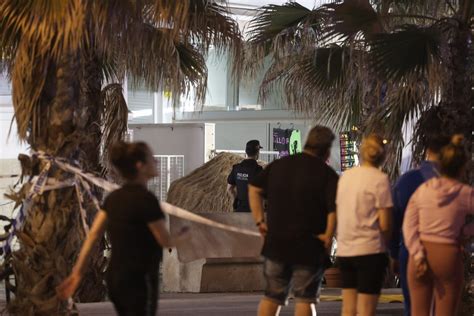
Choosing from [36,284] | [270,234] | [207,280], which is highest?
[270,234]

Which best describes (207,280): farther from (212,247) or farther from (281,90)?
(281,90)

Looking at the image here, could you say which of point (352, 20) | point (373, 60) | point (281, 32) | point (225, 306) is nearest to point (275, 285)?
point (225, 306)

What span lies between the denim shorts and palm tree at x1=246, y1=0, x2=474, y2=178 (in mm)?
3908

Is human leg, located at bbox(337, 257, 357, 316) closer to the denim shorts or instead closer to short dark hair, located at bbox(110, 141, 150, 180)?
the denim shorts

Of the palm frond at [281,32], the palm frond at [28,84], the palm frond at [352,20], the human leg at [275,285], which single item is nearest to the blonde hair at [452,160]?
the human leg at [275,285]

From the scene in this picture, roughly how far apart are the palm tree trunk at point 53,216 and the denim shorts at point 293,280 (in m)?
1.92

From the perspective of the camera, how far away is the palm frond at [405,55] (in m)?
11.5

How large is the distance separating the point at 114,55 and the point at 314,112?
385 cm

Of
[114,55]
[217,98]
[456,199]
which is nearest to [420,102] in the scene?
[114,55]

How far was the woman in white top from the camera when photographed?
7949 millimetres

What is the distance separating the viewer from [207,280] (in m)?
14.7

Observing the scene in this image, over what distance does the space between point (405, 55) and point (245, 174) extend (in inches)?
172

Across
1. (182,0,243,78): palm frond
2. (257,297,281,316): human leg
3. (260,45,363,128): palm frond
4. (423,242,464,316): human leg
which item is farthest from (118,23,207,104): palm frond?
(423,242,464,316): human leg

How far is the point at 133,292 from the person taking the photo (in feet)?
21.8
